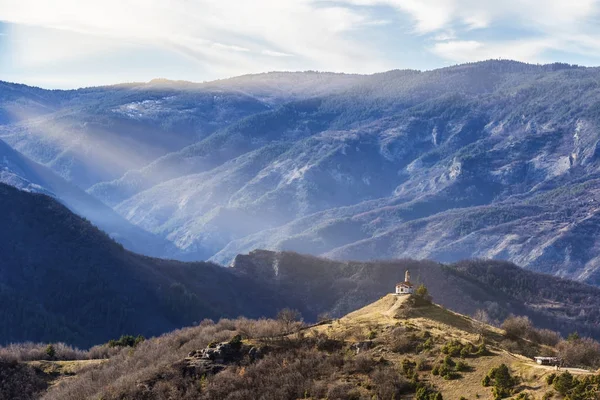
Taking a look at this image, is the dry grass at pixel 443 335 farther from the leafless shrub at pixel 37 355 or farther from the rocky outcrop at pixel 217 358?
the leafless shrub at pixel 37 355

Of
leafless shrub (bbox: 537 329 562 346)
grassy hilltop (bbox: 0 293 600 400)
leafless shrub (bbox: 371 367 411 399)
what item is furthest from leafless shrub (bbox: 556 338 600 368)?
leafless shrub (bbox: 371 367 411 399)

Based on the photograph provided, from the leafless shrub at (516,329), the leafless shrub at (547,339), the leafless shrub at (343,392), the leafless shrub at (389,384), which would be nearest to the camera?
the leafless shrub at (389,384)

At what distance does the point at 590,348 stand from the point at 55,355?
88.8m

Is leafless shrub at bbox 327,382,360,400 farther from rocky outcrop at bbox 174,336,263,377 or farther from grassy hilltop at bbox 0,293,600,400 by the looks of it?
rocky outcrop at bbox 174,336,263,377

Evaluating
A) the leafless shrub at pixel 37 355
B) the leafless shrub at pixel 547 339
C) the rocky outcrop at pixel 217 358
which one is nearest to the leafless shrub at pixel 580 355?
the leafless shrub at pixel 547 339

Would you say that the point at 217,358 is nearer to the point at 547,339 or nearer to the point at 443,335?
the point at 443,335

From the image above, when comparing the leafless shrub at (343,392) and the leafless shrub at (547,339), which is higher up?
the leafless shrub at (547,339)

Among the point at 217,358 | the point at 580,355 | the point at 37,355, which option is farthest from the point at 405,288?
the point at 37,355

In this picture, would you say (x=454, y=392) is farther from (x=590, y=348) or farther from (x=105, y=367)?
(x=105, y=367)

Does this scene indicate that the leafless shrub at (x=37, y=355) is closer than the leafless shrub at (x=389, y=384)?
No

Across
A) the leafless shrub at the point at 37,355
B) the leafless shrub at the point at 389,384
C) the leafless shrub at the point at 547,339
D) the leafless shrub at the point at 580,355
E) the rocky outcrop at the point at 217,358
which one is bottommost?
the leafless shrub at the point at 37,355

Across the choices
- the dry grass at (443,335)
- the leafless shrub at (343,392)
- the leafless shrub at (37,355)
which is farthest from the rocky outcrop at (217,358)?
the leafless shrub at (37,355)

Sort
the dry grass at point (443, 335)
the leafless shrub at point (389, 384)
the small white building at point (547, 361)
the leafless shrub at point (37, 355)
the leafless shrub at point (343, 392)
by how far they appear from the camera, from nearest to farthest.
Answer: the dry grass at point (443, 335)
the small white building at point (547, 361)
the leafless shrub at point (389, 384)
the leafless shrub at point (343, 392)
the leafless shrub at point (37, 355)

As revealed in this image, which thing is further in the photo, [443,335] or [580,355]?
[443,335]
